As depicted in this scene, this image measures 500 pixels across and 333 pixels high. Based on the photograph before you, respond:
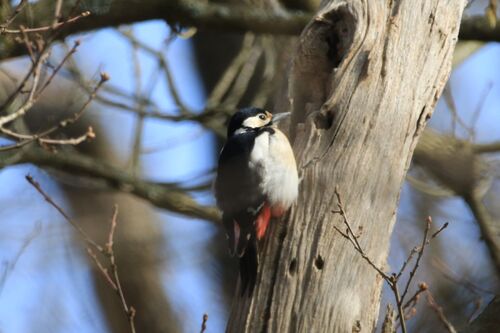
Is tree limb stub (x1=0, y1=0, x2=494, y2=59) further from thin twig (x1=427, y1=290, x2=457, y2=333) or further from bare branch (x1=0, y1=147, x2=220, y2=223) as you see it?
thin twig (x1=427, y1=290, x2=457, y2=333)

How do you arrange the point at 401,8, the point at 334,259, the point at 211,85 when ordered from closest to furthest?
1. the point at 334,259
2. the point at 401,8
3. the point at 211,85

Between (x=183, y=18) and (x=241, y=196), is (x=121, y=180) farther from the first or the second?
(x=241, y=196)

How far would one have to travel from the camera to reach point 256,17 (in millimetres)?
5168

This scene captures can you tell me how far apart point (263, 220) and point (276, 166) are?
28cm

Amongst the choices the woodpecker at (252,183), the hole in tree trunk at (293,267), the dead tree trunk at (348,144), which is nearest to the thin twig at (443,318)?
the dead tree trunk at (348,144)

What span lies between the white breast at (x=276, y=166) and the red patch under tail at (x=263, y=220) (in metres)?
0.05

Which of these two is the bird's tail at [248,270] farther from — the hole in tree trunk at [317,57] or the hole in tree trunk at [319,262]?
the hole in tree trunk at [317,57]

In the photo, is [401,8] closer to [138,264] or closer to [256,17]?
[256,17]

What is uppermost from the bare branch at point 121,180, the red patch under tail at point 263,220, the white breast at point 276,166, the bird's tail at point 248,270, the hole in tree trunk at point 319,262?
the white breast at point 276,166

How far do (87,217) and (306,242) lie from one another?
3.70m

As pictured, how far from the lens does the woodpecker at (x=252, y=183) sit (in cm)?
376

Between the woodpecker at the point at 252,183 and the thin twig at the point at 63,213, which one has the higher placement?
the thin twig at the point at 63,213

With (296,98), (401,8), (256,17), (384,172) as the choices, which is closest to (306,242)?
(384,172)

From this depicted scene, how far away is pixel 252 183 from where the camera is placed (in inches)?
165
